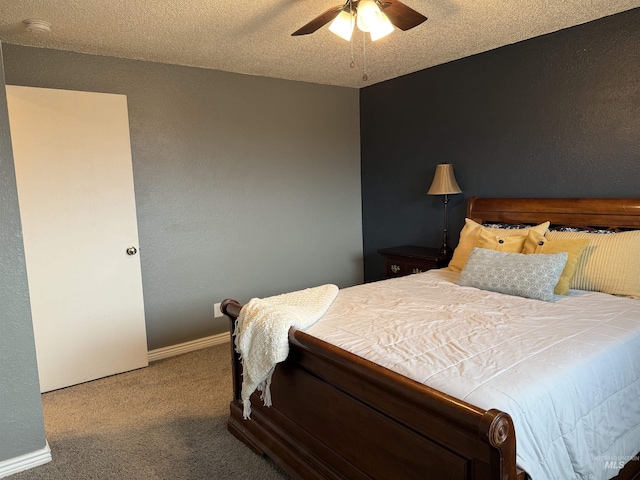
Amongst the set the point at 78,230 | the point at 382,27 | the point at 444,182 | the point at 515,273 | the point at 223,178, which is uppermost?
the point at 382,27

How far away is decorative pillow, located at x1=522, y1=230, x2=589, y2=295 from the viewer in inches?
100

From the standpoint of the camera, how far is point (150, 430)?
256cm

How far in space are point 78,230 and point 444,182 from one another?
2.74 metres

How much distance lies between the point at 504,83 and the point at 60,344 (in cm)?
369

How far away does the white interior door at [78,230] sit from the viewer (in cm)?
294

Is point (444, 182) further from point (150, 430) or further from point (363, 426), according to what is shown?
point (150, 430)

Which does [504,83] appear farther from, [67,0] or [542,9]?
[67,0]

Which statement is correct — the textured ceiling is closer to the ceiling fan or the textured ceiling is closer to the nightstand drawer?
the ceiling fan

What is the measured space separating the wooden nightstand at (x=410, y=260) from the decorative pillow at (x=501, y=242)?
21.9 inches

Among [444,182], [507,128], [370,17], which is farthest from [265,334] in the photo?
[507,128]

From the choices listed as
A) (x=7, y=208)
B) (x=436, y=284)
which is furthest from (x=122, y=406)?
(x=436, y=284)

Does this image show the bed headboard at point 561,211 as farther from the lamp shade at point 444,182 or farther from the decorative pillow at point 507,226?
the lamp shade at point 444,182

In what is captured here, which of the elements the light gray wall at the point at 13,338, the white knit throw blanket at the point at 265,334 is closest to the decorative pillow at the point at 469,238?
the white knit throw blanket at the point at 265,334

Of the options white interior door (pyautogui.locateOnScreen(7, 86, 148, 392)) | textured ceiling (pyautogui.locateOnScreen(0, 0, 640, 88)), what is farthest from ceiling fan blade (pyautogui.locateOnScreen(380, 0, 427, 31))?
white interior door (pyautogui.locateOnScreen(7, 86, 148, 392))
